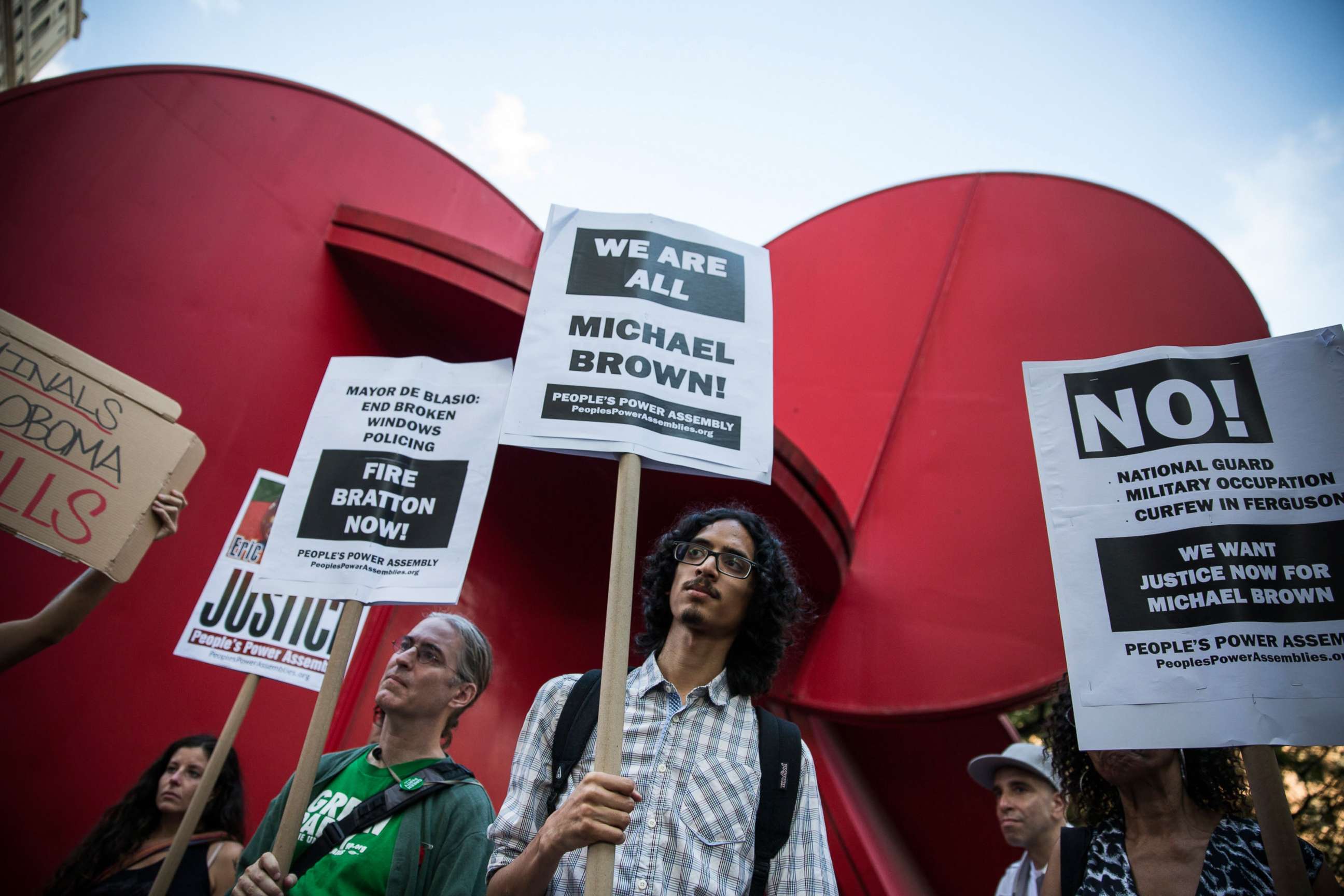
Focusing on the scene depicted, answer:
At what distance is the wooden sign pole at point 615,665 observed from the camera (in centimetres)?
156

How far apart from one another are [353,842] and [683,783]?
3.18 ft

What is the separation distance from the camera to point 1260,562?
2.01 m

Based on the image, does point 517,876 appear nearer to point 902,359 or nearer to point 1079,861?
point 1079,861

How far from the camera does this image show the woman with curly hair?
1934 millimetres

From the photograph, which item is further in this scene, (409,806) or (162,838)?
(162,838)

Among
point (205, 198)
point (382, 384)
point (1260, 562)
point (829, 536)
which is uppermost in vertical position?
point (205, 198)

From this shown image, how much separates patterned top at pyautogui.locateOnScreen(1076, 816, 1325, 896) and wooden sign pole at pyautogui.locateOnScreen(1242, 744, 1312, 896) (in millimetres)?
82

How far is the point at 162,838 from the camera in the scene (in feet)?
10.3

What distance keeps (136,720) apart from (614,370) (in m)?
3.12

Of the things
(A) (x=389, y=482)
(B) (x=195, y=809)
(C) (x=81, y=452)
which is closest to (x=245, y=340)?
(C) (x=81, y=452)

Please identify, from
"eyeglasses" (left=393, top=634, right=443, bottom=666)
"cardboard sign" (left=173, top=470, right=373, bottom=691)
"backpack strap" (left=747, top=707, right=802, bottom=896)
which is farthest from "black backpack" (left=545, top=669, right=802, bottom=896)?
"cardboard sign" (left=173, top=470, right=373, bottom=691)

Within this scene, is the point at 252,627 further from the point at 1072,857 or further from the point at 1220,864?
the point at 1220,864

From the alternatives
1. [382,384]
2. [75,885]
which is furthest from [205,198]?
[75,885]

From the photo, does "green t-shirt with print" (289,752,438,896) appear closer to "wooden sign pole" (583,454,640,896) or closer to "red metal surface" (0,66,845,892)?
"wooden sign pole" (583,454,640,896)
